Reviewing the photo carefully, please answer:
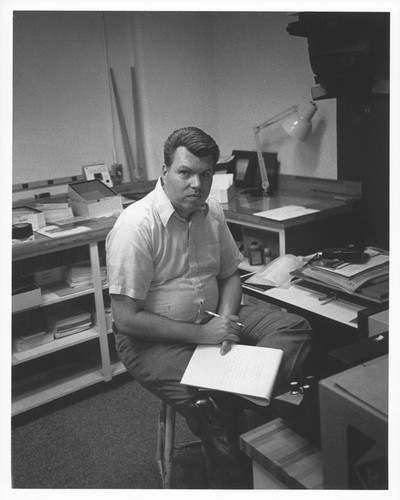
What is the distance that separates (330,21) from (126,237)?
1.27m

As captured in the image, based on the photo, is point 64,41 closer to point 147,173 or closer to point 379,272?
point 147,173

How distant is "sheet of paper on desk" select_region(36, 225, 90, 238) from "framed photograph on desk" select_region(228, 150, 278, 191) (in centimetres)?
119

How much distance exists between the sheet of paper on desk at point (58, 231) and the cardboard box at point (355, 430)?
1.72 metres

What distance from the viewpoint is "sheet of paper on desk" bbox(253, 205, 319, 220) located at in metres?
2.59

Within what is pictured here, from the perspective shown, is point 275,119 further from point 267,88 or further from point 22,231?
point 22,231

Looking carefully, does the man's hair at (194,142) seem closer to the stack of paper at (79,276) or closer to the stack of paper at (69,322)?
the stack of paper at (79,276)

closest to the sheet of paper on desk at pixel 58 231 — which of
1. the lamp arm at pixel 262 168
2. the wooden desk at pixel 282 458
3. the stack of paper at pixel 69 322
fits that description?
the stack of paper at pixel 69 322

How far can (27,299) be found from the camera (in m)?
2.43

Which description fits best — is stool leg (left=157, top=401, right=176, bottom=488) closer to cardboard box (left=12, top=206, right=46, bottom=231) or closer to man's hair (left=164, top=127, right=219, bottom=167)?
man's hair (left=164, top=127, right=219, bottom=167)

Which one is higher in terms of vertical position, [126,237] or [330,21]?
[330,21]

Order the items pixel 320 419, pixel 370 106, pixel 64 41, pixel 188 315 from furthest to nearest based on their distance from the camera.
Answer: pixel 64 41
pixel 370 106
pixel 188 315
pixel 320 419

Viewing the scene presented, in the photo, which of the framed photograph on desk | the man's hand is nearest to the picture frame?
the framed photograph on desk
